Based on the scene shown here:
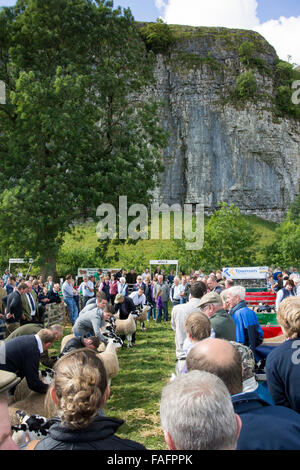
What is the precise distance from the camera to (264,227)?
78.1 m

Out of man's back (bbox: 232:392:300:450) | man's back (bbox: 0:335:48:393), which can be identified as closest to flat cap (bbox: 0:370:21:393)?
man's back (bbox: 232:392:300:450)

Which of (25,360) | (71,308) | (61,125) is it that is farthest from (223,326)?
(61,125)

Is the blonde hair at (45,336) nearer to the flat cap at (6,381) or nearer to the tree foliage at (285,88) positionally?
the flat cap at (6,381)

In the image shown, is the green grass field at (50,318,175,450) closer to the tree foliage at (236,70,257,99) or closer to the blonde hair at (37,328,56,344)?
the blonde hair at (37,328,56,344)

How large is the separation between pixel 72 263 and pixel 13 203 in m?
27.4

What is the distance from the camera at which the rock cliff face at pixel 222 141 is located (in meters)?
83.9

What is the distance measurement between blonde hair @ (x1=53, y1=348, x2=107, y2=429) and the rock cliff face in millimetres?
81738

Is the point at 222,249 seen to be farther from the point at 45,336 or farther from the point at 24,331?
the point at 45,336

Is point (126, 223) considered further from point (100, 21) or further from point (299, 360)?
point (299, 360)

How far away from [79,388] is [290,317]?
7.42 feet

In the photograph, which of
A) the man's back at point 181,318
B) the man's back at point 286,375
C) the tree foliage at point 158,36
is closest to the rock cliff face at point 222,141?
the tree foliage at point 158,36

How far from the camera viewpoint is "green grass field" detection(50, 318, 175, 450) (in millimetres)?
5801
